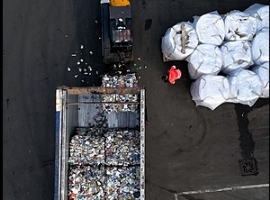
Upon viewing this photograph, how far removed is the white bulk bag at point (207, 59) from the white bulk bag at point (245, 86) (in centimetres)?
50

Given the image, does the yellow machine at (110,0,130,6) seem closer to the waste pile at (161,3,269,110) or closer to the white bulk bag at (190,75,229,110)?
the waste pile at (161,3,269,110)

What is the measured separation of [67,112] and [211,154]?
13.5 ft

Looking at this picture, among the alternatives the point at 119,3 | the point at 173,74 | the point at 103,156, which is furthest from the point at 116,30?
the point at 103,156

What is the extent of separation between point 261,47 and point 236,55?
2.01 feet

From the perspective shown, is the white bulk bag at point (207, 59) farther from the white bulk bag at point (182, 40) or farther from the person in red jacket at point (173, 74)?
the person in red jacket at point (173, 74)

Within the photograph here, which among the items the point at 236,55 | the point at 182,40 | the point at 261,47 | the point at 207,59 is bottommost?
the point at 207,59

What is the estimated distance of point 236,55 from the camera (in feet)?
29.9

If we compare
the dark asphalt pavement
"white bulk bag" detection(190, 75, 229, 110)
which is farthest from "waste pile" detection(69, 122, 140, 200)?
"white bulk bag" detection(190, 75, 229, 110)

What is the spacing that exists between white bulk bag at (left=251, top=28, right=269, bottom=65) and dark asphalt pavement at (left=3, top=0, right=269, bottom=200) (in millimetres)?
1534

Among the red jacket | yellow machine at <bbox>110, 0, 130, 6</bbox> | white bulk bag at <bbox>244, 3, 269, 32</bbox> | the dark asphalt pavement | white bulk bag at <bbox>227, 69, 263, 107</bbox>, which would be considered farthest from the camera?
the dark asphalt pavement

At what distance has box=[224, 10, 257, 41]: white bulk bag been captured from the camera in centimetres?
914

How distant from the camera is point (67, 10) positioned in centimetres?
1048

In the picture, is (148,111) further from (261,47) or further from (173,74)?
(261,47)

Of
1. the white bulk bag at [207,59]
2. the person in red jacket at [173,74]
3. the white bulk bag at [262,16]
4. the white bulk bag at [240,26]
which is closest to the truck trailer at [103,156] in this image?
the person in red jacket at [173,74]
